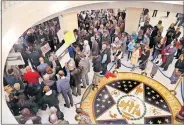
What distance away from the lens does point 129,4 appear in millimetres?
9242

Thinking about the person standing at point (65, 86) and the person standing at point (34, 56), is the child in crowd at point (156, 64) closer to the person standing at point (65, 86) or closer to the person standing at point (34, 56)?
the person standing at point (65, 86)

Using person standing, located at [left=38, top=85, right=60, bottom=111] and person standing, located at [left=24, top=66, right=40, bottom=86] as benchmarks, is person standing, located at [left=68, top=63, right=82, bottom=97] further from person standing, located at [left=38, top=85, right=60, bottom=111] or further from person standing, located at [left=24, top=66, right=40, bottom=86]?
person standing, located at [left=24, top=66, right=40, bottom=86]

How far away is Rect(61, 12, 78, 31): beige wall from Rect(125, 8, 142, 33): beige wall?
2.13m

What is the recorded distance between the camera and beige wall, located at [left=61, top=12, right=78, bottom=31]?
33.3ft

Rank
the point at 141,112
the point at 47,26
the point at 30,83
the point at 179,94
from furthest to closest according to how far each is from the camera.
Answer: the point at 47,26 < the point at 179,94 < the point at 141,112 < the point at 30,83

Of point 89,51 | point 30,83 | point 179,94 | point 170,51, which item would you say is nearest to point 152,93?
point 179,94

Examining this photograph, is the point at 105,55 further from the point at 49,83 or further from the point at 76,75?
the point at 49,83

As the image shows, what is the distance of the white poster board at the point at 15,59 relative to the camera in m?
8.10

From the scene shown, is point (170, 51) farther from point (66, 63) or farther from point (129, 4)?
point (66, 63)

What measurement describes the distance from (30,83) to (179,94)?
4.97 m

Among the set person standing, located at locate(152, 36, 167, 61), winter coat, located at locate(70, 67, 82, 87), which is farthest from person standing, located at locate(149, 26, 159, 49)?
winter coat, located at locate(70, 67, 82, 87)

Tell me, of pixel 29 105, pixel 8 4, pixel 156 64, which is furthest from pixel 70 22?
pixel 29 105

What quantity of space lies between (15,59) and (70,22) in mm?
2896

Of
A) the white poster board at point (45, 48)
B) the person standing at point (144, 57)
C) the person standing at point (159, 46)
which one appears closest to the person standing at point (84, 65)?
the white poster board at point (45, 48)
